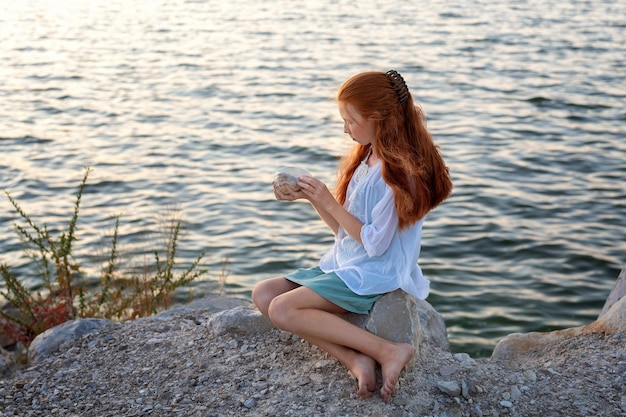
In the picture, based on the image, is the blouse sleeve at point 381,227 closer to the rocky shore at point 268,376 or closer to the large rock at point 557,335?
the rocky shore at point 268,376

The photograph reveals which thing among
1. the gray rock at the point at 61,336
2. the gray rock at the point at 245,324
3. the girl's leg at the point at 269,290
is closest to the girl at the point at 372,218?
the girl's leg at the point at 269,290

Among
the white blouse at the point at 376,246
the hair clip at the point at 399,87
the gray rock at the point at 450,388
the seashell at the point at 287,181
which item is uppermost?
the hair clip at the point at 399,87

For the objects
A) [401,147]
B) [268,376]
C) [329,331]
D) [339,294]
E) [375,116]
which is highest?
[375,116]

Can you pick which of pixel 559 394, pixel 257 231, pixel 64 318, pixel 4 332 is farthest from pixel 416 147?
pixel 257 231

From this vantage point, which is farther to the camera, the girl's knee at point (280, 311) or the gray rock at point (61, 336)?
the gray rock at point (61, 336)

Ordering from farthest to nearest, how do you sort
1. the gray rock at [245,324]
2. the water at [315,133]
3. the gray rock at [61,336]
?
the water at [315,133] < the gray rock at [61,336] < the gray rock at [245,324]

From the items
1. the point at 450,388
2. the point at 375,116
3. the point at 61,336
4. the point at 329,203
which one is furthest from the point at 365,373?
the point at 61,336

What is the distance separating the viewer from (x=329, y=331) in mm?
3865

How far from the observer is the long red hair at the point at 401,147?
3.81 m

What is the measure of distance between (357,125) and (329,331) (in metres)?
0.95

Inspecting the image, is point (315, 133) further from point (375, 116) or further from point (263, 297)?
point (375, 116)

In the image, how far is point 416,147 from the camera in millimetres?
3916

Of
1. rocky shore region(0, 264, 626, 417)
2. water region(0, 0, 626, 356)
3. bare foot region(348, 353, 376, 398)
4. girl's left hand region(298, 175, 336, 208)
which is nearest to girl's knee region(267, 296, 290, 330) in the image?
rocky shore region(0, 264, 626, 417)

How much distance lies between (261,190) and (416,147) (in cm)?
494
